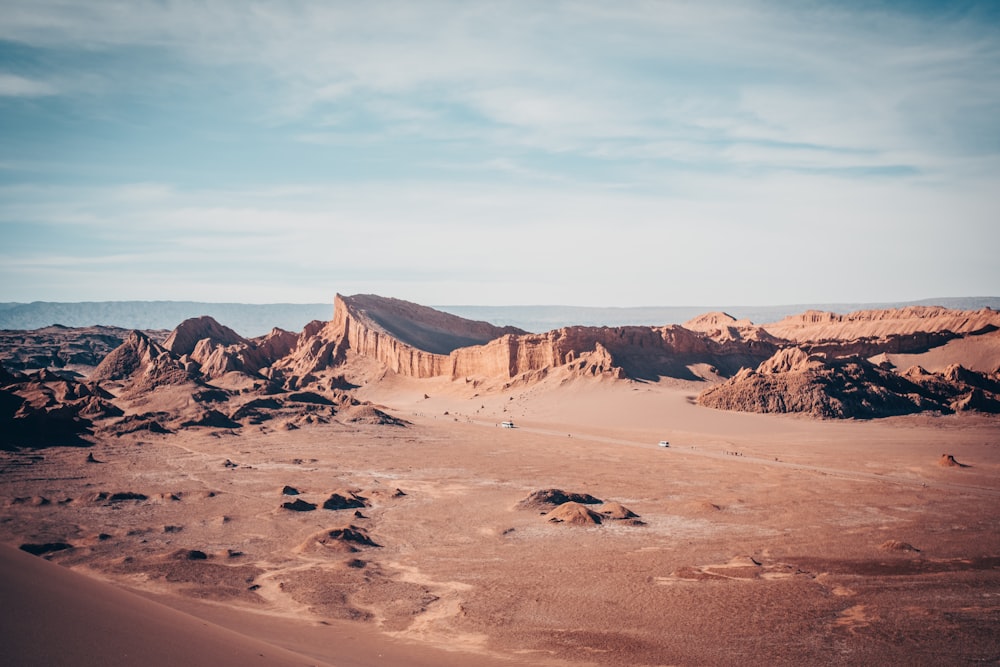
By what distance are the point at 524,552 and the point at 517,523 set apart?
144 inches

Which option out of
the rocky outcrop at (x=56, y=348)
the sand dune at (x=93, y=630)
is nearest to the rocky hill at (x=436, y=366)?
the rocky outcrop at (x=56, y=348)

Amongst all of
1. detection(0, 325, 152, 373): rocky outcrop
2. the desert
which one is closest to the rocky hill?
detection(0, 325, 152, 373): rocky outcrop

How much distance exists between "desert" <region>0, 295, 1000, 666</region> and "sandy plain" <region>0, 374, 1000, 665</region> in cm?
10

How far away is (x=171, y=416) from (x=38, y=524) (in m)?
33.5

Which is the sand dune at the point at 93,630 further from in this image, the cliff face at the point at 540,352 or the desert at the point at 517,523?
the cliff face at the point at 540,352

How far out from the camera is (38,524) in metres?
24.1

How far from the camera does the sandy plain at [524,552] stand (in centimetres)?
1438

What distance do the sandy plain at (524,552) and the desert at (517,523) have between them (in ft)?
0.32

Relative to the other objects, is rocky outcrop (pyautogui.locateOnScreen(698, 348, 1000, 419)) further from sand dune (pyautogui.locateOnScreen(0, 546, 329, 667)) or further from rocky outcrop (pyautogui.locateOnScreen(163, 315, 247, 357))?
rocky outcrop (pyautogui.locateOnScreen(163, 315, 247, 357))

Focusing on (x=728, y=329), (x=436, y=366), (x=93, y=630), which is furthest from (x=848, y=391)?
(x=93, y=630)

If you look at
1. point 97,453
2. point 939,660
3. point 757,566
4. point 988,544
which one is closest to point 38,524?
point 97,453

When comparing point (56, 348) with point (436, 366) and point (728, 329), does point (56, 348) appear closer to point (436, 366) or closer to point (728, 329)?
point (436, 366)

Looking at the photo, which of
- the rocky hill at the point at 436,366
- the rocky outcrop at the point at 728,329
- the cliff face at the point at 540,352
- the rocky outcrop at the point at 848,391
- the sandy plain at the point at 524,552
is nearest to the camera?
the sandy plain at the point at 524,552

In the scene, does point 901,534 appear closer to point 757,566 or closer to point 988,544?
point 988,544
